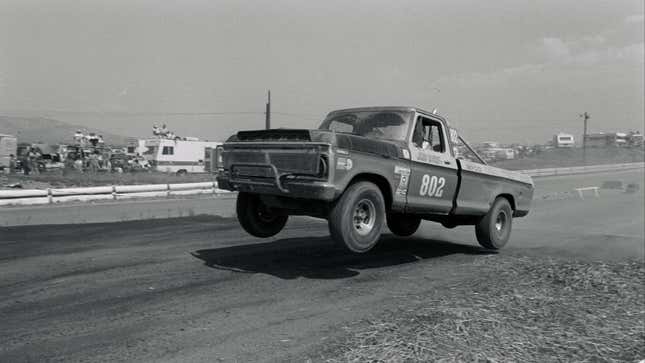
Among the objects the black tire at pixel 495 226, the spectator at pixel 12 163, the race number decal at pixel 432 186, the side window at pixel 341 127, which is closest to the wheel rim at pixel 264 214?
the side window at pixel 341 127

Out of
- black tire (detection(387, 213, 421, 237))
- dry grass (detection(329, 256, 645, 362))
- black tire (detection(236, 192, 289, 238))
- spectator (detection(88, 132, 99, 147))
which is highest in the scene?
spectator (detection(88, 132, 99, 147))

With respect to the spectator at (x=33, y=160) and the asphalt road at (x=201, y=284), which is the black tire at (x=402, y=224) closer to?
the asphalt road at (x=201, y=284)

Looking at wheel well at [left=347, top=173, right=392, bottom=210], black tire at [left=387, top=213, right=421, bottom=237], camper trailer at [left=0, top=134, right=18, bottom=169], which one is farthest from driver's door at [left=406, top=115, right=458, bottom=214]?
camper trailer at [left=0, top=134, right=18, bottom=169]

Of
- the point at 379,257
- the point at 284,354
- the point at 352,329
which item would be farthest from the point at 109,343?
the point at 379,257

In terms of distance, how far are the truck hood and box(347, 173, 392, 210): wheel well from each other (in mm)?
263

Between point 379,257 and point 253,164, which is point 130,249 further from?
point 379,257

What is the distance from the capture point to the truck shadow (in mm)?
6844

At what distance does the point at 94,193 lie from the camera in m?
17.5

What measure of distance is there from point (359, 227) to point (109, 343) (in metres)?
2.72

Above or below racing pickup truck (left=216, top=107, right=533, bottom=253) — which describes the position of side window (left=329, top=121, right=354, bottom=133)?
above

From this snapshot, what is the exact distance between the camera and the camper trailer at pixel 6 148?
32.2ft

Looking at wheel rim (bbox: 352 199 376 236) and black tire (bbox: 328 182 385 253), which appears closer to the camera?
black tire (bbox: 328 182 385 253)

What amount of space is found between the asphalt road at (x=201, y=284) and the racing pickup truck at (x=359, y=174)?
0.77m

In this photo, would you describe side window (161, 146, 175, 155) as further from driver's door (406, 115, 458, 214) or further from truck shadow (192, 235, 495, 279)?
driver's door (406, 115, 458, 214)
